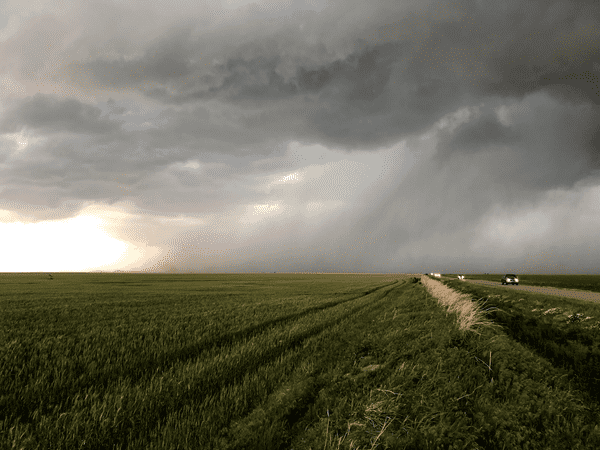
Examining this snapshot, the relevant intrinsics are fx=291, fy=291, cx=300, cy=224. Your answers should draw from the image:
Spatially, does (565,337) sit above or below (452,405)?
above

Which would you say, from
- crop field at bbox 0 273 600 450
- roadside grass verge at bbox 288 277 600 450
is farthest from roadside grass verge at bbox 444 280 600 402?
roadside grass verge at bbox 288 277 600 450

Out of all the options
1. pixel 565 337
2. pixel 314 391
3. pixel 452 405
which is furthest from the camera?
pixel 565 337

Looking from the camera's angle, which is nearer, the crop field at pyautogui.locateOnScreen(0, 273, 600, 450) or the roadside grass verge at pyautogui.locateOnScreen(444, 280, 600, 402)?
the crop field at pyautogui.locateOnScreen(0, 273, 600, 450)

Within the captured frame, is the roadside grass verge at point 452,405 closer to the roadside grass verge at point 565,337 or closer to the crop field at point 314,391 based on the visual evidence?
the crop field at point 314,391

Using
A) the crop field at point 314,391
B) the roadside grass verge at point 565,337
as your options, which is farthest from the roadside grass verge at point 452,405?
the roadside grass verge at point 565,337

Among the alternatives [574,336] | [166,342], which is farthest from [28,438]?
[574,336]

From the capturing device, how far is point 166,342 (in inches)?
484

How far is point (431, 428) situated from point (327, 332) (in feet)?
31.9

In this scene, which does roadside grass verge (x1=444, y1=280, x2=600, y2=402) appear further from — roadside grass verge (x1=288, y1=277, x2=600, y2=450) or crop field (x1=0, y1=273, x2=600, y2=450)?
roadside grass verge (x1=288, y1=277, x2=600, y2=450)

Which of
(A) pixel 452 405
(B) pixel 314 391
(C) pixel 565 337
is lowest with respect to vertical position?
(B) pixel 314 391

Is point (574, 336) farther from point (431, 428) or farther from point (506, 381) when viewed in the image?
point (431, 428)

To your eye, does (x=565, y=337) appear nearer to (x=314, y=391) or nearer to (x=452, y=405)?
(x=452, y=405)

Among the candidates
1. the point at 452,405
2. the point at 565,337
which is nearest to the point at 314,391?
the point at 452,405

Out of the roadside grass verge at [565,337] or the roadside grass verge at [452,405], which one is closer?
the roadside grass verge at [452,405]
